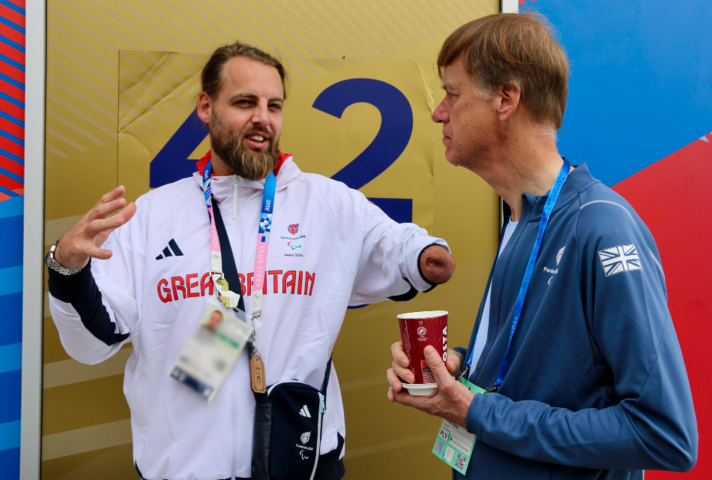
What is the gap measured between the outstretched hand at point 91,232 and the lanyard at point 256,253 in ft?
1.22

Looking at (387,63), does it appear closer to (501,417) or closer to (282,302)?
(282,302)

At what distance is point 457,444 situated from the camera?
51.8 inches

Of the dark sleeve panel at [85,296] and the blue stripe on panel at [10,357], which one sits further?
the blue stripe on panel at [10,357]

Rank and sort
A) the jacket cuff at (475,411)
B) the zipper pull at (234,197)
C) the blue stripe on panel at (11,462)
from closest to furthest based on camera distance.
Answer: the jacket cuff at (475,411)
the zipper pull at (234,197)
the blue stripe on panel at (11,462)

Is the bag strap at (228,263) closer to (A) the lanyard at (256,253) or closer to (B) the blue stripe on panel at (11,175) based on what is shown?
(A) the lanyard at (256,253)

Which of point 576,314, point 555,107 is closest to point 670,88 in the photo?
point 555,107

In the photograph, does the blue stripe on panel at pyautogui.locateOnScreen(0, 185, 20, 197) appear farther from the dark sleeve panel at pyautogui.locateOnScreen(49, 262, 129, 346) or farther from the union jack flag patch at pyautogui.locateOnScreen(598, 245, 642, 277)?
the union jack flag patch at pyautogui.locateOnScreen(598, 245, 642, 277)

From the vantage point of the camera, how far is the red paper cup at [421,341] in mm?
1269

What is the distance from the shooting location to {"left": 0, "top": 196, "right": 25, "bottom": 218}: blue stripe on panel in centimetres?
242

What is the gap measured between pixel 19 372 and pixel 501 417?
2.34 meters

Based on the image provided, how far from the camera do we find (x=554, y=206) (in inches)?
48.5

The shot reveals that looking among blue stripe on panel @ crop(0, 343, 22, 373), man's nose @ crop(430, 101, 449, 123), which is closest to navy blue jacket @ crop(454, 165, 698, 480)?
man's nose @ crop(430, 101, 449, 123)

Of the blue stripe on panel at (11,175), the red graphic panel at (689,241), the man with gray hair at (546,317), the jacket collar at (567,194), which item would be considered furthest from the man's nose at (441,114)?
the blue stripe on panel at (11,175)

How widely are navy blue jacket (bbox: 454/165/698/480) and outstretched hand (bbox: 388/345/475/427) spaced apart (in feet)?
0.09
